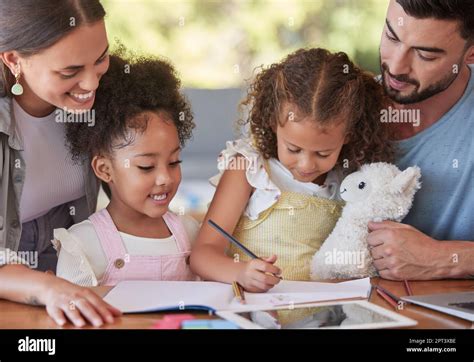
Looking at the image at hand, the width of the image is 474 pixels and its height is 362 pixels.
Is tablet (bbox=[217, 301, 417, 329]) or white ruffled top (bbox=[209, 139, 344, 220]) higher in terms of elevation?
white ruffled top (bbox=[209, 139, 344, 220])

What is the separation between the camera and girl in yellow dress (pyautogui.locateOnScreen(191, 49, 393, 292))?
1.64 metres

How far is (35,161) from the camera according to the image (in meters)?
1.70

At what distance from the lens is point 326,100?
1.64 metres

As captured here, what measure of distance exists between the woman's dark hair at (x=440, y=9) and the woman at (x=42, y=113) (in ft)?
2.17

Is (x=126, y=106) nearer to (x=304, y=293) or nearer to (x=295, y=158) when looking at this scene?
(x=295, y=158)

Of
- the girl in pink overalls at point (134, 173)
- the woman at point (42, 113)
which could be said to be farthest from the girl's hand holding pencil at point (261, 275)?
the woman at point (42, 113)

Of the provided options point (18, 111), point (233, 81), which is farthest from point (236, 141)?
point (18, 111)

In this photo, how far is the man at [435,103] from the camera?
5.63ft

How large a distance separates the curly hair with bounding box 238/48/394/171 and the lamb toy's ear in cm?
10

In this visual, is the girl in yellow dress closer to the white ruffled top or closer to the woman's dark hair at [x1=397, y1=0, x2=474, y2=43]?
the white ruffled top

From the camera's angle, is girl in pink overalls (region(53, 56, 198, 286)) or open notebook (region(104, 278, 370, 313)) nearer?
open notebook (region(104, 278, 370, 313))

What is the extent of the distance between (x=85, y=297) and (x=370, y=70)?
902 mm

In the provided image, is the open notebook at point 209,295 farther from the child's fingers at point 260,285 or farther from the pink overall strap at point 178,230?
the pink overall strap at point 178,230

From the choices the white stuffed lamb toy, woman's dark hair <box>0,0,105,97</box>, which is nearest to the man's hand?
the white stuffed lamb toy
